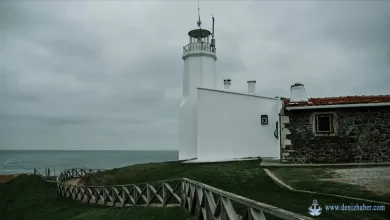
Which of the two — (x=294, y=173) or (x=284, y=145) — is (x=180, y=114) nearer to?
(x=284, y=145)

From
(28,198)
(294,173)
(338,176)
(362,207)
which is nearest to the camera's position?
(362,207)

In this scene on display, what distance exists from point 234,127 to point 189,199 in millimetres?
13233

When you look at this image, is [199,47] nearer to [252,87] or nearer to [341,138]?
[252,87]

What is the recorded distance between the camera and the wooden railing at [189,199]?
15.6 ft

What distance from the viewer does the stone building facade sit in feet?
48.8

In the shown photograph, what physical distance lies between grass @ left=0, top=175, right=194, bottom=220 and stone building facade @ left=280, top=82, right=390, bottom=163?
806 centimetres

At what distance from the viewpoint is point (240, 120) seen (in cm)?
2186

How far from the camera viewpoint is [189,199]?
29.5 ft

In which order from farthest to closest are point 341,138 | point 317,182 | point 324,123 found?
point 324,123 → point 341,138 → point 317,182

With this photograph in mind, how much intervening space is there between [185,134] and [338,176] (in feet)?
47.9

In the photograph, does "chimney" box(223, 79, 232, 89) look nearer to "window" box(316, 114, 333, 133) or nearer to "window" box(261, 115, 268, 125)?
"window" box(261, 115, 268, 125)

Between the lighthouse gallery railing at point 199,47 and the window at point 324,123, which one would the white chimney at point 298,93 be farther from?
the lighthouse gallery railing at point 199,47

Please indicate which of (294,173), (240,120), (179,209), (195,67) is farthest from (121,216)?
(195,67)

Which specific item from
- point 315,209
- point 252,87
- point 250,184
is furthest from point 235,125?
point 315,209
